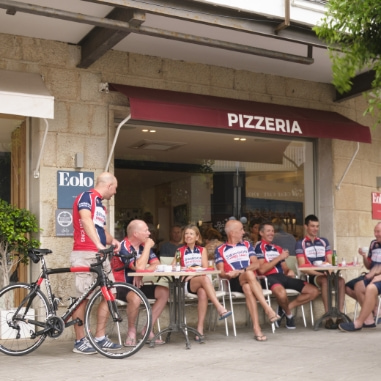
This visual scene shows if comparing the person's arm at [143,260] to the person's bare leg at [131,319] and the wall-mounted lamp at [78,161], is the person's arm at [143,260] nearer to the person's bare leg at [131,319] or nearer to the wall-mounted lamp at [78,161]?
the person's bare leg at [131,319]

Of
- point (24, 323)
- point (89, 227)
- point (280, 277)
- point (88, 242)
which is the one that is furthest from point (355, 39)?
point (280, 277)

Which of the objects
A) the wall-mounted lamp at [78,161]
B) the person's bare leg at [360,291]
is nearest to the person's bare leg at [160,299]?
the wall-mounted lamp at [78,161]

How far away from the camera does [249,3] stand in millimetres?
8352

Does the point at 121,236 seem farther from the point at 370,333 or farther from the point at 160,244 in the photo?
the point at 370,333

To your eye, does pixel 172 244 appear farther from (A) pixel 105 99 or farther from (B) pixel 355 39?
(B) pixel 355 39

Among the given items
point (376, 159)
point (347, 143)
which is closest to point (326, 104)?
point (347, 143)

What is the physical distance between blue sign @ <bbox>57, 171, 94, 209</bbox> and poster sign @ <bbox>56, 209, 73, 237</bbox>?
0.06 meters

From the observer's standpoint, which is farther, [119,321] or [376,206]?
[376,206]

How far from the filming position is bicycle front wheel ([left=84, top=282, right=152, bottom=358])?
23.2 feet

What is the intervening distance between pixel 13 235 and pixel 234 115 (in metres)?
3.24

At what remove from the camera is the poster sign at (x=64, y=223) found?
873 cm

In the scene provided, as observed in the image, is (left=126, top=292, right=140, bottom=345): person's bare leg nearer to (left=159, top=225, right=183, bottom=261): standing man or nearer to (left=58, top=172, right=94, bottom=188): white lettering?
(left=58, top=172, right=94, bottom=188): white lettering

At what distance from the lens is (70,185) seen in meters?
8.88

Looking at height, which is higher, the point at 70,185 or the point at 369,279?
the point at 70,185
